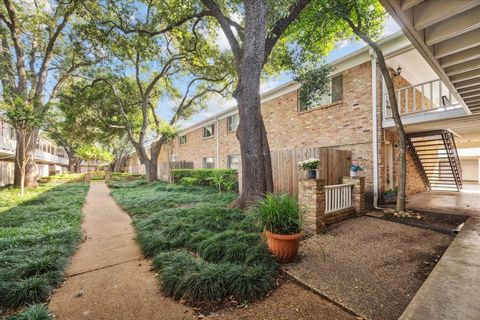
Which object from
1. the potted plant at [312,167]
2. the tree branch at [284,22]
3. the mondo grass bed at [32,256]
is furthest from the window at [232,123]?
the mondo grass bed at [32,256]

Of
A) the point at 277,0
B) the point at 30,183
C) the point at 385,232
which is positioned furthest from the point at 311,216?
the point at 30,183

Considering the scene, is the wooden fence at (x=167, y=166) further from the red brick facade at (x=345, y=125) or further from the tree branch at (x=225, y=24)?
the tree branch at (x=225, y=24)

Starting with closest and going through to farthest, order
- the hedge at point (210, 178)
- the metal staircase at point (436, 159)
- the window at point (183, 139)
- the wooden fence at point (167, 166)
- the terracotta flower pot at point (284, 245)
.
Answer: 1. the terracotta flower pot at point (284, 245)
2. the metal staircase at point (436, 159)
3. the hedge at point (210, 178)
4. the wooden fence at point (167, 166)
5. the window at point (183, 139)

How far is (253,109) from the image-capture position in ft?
18.0

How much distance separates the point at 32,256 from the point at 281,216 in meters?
3.69

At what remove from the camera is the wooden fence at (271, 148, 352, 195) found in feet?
20.5

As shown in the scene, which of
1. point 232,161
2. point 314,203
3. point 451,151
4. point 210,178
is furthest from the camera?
point 232,161

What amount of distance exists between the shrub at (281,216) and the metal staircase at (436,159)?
8.49 m

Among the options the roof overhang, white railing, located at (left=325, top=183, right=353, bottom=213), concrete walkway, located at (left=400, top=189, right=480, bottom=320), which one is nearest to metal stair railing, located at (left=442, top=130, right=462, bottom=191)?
the roof overhang

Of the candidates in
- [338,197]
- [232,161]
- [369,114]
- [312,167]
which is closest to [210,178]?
[232,161]

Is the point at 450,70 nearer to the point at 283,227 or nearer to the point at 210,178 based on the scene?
the point at 283,227

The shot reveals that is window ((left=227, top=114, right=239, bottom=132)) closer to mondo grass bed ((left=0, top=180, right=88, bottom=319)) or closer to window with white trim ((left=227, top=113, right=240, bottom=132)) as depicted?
window with white trim ((left=227, top=113, right=240, bottom=132))

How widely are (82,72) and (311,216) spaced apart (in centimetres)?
1604

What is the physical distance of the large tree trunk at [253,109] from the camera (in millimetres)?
5312
